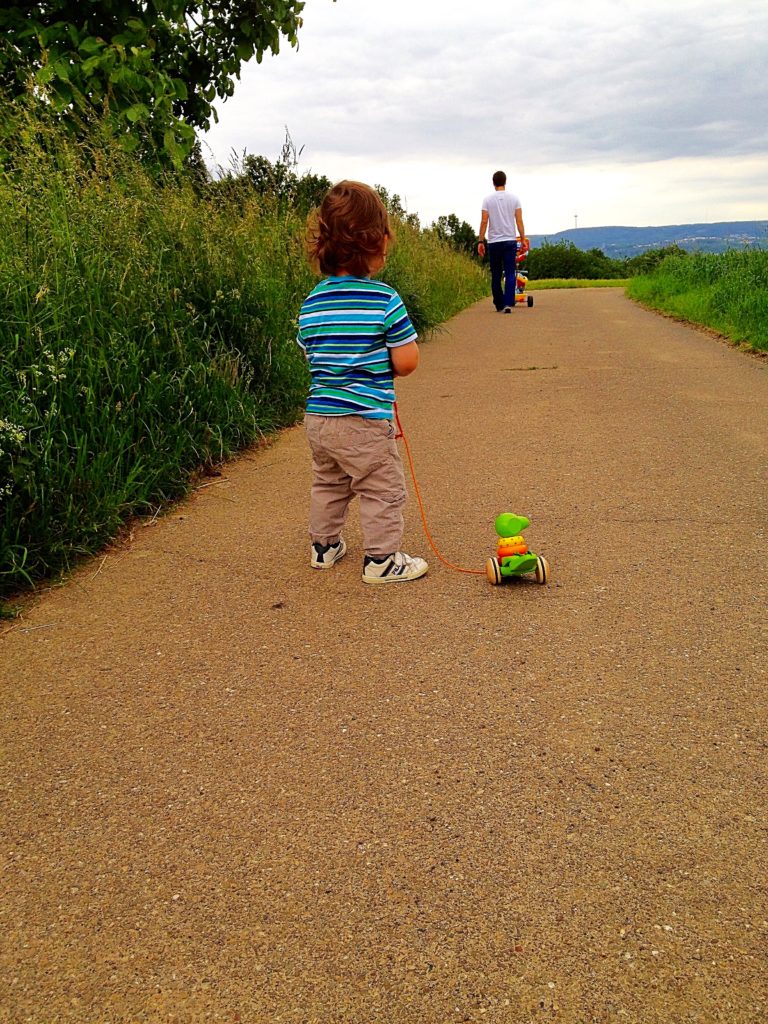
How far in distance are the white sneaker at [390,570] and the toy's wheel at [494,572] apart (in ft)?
0.98

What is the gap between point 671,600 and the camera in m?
3.11

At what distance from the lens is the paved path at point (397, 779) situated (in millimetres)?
1604

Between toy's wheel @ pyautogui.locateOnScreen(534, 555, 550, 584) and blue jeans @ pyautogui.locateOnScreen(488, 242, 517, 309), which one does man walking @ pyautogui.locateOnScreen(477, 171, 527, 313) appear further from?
toy's wheel @ pyautogui.locateOnScreen(534, 555, 550, 584)

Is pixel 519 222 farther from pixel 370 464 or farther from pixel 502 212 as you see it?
pixel 370 464

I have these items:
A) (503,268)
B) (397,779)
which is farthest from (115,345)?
(503,268)

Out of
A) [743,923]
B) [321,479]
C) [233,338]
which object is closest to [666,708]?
[743,923]

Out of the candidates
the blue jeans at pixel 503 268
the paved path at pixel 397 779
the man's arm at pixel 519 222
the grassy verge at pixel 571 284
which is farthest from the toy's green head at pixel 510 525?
the grassy verge at pixel 571 284

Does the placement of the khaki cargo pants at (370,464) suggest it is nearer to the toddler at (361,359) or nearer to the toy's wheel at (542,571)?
the toddler at (361,359)

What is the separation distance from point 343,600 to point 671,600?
3.91 feet

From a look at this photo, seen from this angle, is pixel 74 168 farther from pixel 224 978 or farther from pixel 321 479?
pixel 224 978

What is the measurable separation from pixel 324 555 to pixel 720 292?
906cm

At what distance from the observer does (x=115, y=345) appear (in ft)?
14.1

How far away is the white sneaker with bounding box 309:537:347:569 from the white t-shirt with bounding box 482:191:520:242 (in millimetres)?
10642

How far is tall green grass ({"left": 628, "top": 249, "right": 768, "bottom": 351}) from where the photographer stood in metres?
9.29
